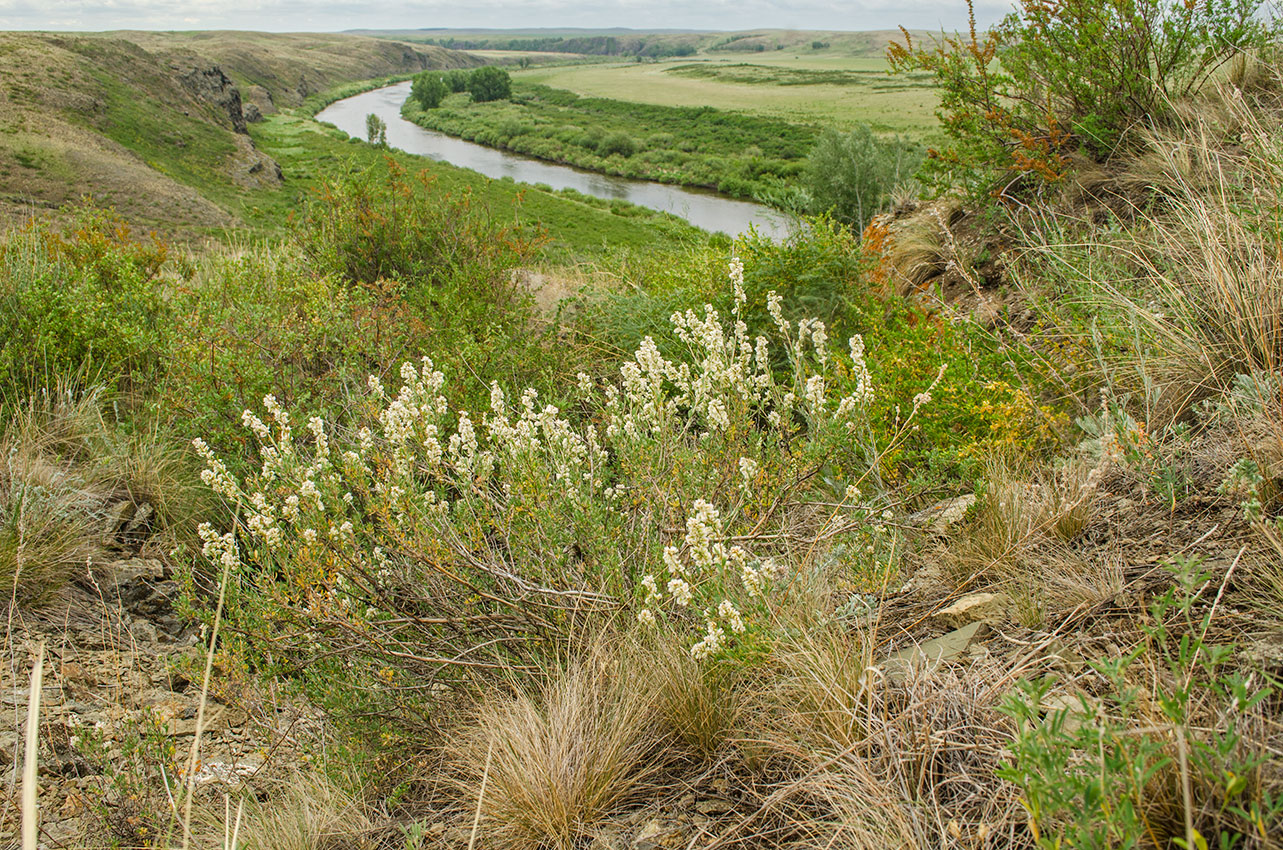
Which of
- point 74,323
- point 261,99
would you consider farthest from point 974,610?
point 261,99

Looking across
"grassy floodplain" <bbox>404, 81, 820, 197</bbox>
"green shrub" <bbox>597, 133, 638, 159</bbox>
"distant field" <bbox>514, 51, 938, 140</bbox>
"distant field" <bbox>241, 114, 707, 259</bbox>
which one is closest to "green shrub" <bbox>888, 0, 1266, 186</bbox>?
"distant field" <bbox>241, 114, 707, 259</bbox>

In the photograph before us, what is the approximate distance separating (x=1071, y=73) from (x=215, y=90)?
60965 millimetres

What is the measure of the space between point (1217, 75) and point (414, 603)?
7.70 meters

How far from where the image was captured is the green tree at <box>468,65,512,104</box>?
3767 inches

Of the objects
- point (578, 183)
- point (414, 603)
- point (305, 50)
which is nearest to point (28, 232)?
point (414, 603)

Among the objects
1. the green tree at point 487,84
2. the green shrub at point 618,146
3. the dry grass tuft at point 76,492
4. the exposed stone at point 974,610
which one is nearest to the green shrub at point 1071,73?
the exposed stone at point 974,610

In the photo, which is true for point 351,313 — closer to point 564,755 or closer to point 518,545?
point 518,545

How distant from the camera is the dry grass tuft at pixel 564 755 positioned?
1.95 m

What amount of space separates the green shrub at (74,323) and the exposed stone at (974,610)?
5.18 m

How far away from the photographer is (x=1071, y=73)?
5801 mm

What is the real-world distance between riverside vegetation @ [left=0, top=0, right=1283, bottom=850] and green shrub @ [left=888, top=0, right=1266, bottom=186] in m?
0.07

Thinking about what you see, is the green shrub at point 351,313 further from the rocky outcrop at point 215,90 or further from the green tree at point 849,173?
the rocky outcrop at point 215,90

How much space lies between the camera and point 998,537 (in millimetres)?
2695

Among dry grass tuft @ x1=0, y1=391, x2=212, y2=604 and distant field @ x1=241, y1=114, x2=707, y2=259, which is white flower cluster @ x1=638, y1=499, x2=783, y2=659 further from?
distant field @ x1=241, y1=114, x2=707, y2=259
